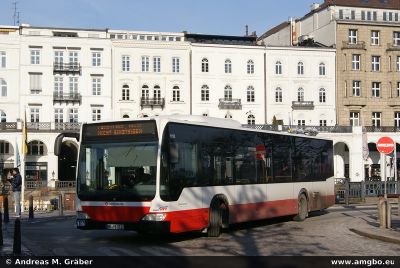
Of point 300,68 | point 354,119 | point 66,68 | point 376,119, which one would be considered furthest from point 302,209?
point 376,119

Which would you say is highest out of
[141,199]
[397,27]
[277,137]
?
[397,27]

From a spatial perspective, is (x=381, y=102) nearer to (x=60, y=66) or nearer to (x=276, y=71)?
(x=276, y=71)

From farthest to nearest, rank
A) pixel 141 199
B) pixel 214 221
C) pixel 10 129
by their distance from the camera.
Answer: pixel 10 129 → pixel 214 221 → pixel 141 199

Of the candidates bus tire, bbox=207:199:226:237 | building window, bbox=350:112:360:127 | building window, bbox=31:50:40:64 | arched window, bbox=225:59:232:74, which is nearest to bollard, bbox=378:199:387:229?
bus tire, bbox=207:199:226:237

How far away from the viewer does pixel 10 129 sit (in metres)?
65.4

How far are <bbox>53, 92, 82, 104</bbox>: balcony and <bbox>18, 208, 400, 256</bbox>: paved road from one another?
48232mm

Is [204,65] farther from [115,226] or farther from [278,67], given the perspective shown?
[115,226]

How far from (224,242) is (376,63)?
6551cm

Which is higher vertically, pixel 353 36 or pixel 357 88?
pixel 353 36

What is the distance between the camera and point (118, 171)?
15.0 metres

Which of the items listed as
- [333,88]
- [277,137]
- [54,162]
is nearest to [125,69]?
[54,162]

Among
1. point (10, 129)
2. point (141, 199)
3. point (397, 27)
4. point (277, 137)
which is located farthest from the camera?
point (397, 27)

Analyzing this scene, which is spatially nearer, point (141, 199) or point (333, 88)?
point (141, 199)

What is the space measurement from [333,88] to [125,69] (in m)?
24.3
